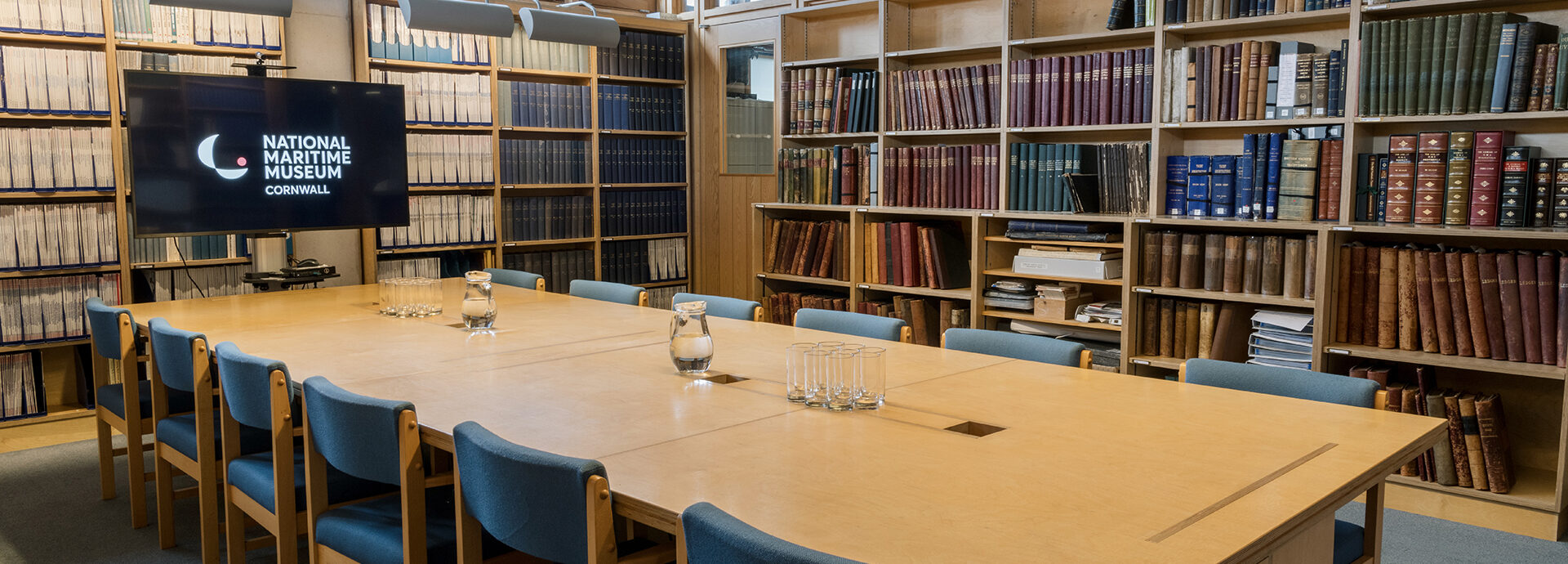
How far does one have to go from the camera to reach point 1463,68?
368 centimetres

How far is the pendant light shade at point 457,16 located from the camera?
4.13 m

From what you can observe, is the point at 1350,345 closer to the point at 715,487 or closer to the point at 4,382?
the point at 715,487

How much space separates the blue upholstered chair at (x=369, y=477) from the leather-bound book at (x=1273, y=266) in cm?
315

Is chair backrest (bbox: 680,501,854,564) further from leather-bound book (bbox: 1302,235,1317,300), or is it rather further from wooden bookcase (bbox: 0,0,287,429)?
wooden bookcase (bbox: 0,0,287,429)

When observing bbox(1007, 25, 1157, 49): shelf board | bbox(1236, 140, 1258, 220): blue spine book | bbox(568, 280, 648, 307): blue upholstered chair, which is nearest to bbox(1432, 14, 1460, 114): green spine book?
bbox(1236, 140, 1258, 220): blue spine book

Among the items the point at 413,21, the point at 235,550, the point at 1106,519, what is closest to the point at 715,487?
the point at 1106,519

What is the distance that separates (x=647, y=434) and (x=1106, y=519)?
2.99ft

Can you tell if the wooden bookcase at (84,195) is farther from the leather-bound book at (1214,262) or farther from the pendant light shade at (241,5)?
the leather-bound book at (1214,262)

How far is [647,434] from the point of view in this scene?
6.94 feet

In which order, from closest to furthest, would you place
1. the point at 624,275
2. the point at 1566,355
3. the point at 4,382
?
the point at 1566,355, the point at 4,382, the point at 624,275

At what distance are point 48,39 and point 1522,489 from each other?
6027 millimetres

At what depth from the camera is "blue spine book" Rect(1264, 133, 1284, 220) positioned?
13.6 ft

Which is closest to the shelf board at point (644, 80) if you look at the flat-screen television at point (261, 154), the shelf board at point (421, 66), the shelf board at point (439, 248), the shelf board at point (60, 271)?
the shelf board at point (421, 66)

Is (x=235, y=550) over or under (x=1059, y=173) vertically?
under
